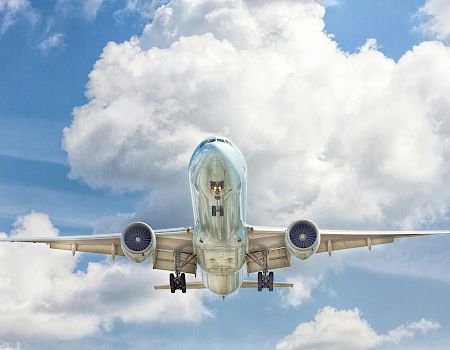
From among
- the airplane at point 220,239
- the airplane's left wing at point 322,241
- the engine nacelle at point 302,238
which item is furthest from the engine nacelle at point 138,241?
the engine nacelle at point 302,238

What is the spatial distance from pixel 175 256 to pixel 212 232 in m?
7.11

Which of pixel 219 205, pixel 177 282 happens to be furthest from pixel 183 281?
pixel 219 205

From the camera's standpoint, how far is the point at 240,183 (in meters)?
30.1

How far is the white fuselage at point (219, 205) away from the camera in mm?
28922

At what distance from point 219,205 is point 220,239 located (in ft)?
8.03

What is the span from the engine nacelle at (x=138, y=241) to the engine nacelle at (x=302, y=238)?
6655 millimetres

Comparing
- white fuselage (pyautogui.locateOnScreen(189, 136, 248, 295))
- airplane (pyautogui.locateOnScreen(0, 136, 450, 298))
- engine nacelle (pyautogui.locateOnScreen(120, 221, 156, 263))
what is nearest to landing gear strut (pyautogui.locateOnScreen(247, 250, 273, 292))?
airplane (pyautogui.locateOnScreen(0, 136, 450, 298))

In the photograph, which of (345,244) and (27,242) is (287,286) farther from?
(27,242)

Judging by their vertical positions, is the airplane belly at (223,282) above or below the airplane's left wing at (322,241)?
below

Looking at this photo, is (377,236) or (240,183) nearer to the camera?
(240,183)

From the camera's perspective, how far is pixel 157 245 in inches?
1517

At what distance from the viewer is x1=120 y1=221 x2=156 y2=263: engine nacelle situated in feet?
112

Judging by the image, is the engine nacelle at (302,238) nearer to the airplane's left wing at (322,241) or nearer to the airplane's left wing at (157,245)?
the airplane's left wing at (322,241)

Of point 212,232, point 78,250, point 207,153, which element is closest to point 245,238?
point 212,232
